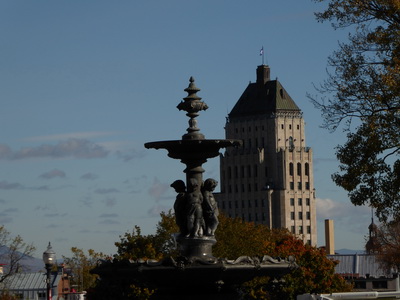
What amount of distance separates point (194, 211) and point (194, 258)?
78.3 inches

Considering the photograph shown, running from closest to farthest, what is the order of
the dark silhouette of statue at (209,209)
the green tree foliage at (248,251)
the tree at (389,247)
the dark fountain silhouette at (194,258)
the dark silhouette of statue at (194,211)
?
the dark fountain silhouette at (194,258), the dark silhouette of statue at (194,211), the dark silhouette of statue at (209,209), the green tree foliage at (248,251), the tree at (389,247)

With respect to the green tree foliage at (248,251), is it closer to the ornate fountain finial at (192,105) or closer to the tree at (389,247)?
the ornate fountain finial at (192,105)

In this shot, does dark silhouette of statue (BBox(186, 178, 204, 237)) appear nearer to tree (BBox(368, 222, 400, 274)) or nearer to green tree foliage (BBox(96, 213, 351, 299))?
green tree foliage (BBox(96, 213, 351, 299))

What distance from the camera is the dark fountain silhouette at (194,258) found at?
25.2 metres

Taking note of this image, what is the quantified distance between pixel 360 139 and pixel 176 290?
31.8 ft

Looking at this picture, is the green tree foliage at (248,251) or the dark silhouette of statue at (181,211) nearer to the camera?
the dark silhouette of statue at (181,211)

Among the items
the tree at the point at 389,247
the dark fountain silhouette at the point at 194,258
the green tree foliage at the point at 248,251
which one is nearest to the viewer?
the dark fountain silhouette at the point at 194,258

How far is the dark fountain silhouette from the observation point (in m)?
25.2

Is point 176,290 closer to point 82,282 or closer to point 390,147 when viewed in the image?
point 390,147

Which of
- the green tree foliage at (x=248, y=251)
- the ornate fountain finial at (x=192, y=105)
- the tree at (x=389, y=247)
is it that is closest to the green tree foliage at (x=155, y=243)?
the green tree foliage at (x=248, y=251)

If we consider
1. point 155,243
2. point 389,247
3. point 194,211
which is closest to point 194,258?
point 194,211

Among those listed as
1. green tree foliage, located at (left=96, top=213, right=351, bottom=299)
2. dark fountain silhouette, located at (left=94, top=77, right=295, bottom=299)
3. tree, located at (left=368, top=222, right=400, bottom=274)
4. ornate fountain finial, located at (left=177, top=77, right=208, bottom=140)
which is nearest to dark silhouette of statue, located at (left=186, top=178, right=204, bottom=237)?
dark fountain silhouette, located at (left=94, top=77, right=295, bottom=299)

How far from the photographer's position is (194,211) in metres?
27.1

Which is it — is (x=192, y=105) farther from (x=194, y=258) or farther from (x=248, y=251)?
(x=248, y=251)
